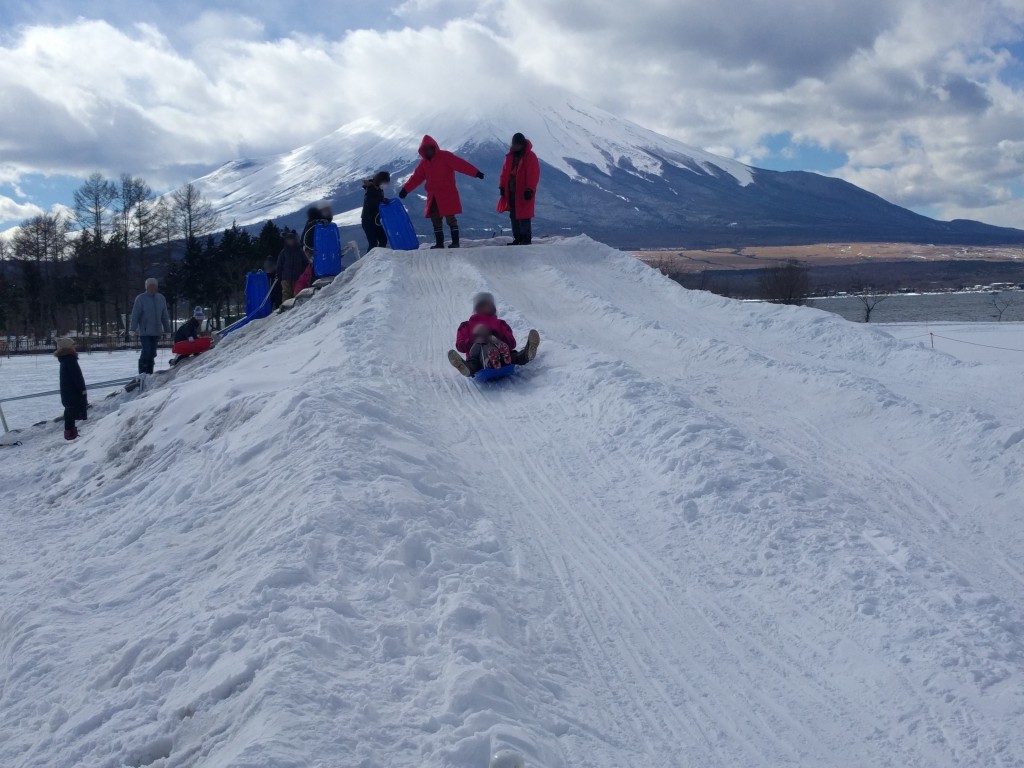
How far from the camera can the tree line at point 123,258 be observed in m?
46.6

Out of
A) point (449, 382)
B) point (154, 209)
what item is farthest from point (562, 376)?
point (154, 209)

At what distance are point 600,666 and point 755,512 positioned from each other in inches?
76.8

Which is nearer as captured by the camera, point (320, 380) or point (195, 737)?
point (195, 737)

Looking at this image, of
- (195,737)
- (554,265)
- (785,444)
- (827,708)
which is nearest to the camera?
(195,737)

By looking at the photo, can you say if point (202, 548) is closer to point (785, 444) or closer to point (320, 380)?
point (320, 380)

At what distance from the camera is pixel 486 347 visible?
924 cm

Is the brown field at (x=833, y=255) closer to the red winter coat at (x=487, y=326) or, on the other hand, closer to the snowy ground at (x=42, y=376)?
the snowy ground at (x=42, y=376)

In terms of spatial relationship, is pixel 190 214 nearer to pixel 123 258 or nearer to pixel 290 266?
pixel 123 258

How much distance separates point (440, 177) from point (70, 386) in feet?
25.7

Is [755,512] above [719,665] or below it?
above

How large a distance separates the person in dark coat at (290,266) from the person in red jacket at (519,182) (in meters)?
4.12

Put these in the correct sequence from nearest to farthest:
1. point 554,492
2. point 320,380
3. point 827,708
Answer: point 827,708
point 554,492
point 320,380

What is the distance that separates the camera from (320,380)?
27.9 feet

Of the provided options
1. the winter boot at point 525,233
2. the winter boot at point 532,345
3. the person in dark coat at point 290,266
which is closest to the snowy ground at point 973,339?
the winter boot at point 532,345
